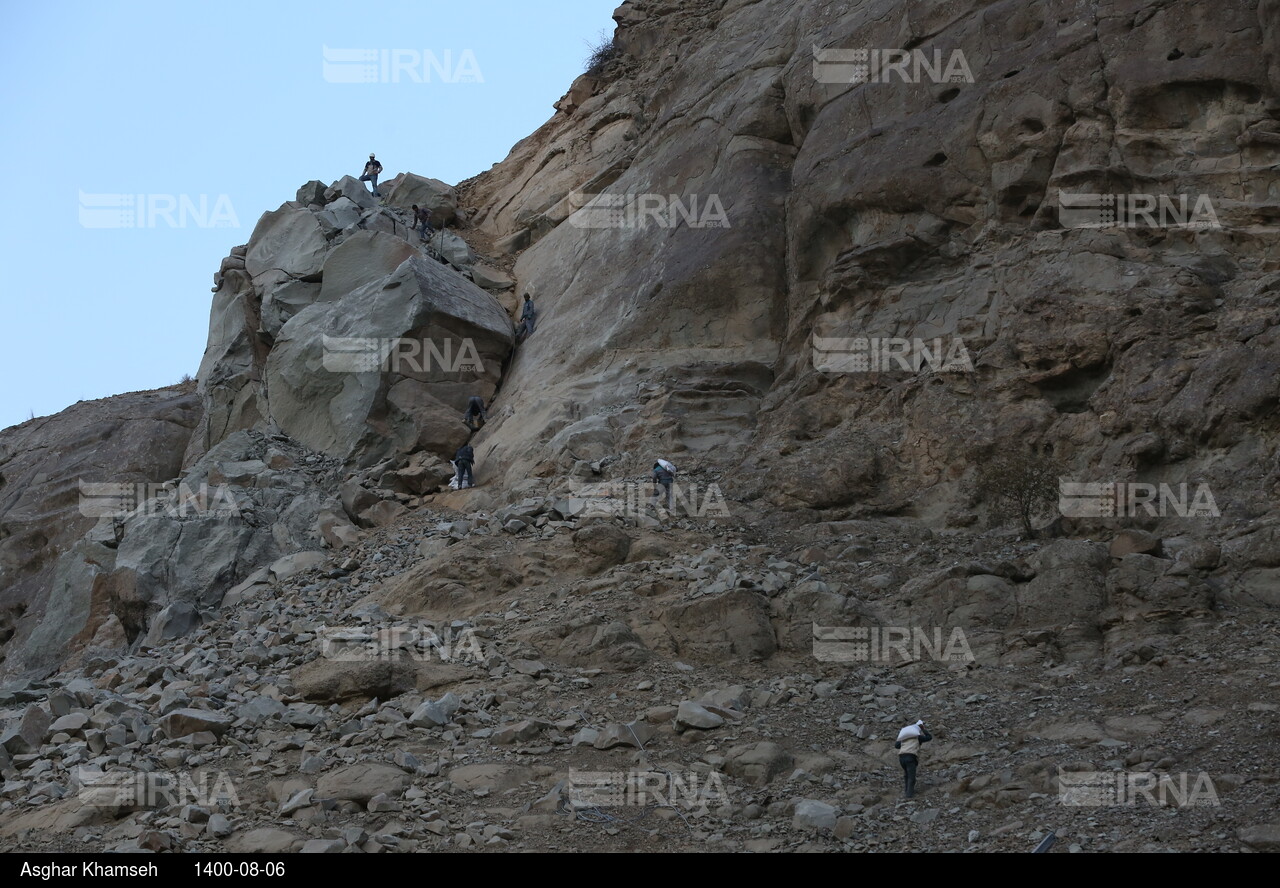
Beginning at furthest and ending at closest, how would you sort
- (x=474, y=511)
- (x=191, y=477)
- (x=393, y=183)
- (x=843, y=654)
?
(x=393, y=183) < (x=191, y=477) < (x=474, y=511) < (x=843, y=654)

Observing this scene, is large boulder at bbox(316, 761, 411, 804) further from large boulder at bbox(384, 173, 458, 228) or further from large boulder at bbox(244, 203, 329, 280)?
large boulder at bbox(384, 173, 458, 228)

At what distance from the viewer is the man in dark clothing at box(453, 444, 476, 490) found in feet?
70.5

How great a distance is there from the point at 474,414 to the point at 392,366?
1969 millimetres

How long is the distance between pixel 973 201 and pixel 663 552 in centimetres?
735

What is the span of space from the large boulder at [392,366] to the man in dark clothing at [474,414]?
22 cm

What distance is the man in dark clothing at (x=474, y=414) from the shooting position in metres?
23.3

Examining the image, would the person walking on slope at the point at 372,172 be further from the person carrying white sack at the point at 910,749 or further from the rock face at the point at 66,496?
the person carrying white sack at the point at 910,749

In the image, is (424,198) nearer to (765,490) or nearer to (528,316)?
(528,316)

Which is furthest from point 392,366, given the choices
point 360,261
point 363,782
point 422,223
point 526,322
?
point 363,782

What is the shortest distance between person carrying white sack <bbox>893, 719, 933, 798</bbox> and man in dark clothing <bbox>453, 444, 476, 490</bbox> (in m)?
11.8

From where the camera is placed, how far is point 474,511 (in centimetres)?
2023
